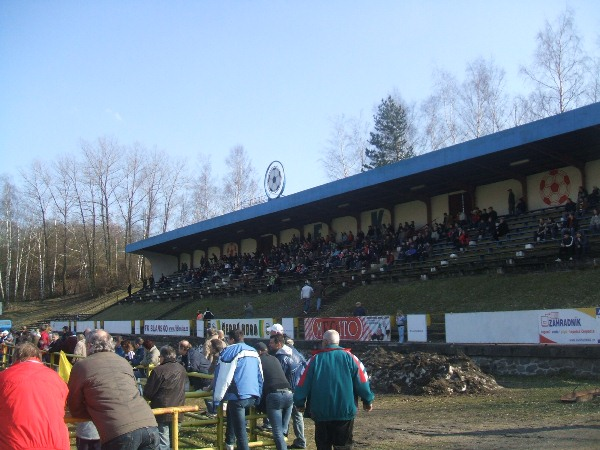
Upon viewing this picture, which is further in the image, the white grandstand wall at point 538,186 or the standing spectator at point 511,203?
the standing spectator at point 511,203

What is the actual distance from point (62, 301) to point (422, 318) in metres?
57.8

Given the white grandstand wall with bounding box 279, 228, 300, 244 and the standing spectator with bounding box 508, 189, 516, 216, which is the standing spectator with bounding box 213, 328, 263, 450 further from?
the white grandstand wall with bounding box 279, 228, 300, 244

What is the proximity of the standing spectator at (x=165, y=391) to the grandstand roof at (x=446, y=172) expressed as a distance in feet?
64.1

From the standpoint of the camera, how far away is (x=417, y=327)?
21562 millimetres

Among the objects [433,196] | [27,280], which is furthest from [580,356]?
[27,280]

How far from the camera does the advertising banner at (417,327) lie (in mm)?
21359

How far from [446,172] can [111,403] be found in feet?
88.1

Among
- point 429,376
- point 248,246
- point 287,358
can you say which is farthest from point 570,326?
point 248,246

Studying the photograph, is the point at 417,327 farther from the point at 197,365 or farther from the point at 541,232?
the point at 197,365

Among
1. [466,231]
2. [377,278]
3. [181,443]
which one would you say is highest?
[466,231]

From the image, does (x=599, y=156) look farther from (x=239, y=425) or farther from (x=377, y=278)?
(x=239, y=425)

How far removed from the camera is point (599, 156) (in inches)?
1056

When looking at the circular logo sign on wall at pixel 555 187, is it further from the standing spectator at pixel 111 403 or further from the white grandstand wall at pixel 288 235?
the standing spectator at pixel 111 403

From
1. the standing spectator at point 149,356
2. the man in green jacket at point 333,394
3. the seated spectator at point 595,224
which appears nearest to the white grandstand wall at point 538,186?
the seated spectator at point 595,224
